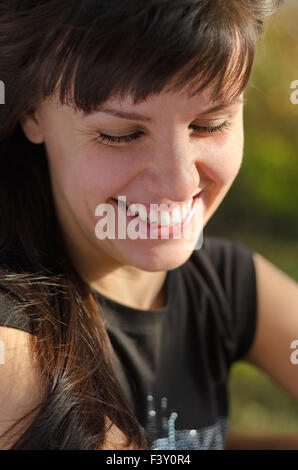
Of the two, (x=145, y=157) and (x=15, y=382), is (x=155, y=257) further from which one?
(x=15, y=382)

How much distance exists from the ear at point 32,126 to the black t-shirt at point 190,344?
1.20 ft

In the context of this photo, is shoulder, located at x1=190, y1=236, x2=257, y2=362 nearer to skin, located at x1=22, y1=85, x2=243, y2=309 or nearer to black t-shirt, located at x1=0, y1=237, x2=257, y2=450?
black t-shirt, located at x1=0, y1=237, x2=257, y2=450

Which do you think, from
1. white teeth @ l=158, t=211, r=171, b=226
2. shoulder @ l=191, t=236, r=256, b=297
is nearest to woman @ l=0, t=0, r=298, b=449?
white teeth @ l=158, t=211, r=171, b=226

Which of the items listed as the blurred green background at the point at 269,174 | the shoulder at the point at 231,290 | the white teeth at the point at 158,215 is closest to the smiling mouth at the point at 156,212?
the white teeth at the point at 158,215

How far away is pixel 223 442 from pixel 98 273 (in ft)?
1.86

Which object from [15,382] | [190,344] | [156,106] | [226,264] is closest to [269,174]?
[226,264]

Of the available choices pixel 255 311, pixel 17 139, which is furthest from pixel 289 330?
pixel 17 139

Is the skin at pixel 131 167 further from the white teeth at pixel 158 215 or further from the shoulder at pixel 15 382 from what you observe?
the shoulder at pixel 15 382

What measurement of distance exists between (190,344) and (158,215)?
1.63ft

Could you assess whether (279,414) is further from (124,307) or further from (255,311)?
(124,307)

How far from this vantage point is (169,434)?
4.92 feet

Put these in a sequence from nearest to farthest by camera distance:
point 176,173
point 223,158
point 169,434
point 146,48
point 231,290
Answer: point 146,48
point 176,173
point 223,158
point 169,434
point 231,290

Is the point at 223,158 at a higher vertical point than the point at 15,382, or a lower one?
higher

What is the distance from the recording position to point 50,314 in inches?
49.9
